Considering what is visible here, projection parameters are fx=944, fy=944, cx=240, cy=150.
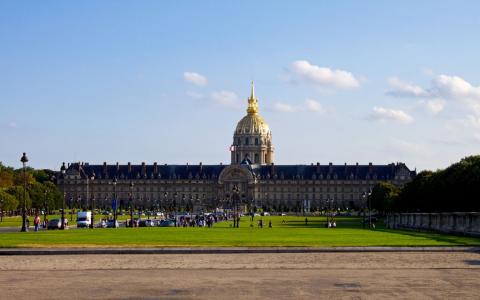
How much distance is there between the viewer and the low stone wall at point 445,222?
4472 centimetres

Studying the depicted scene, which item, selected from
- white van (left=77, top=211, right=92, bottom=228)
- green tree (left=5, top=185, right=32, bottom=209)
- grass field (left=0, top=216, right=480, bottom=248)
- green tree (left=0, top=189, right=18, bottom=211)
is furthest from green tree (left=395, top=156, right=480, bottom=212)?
green tree (left=5, top=185, right=32, bottom=209)

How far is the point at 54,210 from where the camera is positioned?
6142 inches

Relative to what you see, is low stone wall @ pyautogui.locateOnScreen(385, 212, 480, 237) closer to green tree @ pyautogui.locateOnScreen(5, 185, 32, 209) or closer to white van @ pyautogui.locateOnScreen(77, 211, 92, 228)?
white van @ pyautogui.locateOnScreen(77, 211, 92, 228)

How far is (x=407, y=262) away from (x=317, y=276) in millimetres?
4968

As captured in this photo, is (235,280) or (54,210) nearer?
(235,280)

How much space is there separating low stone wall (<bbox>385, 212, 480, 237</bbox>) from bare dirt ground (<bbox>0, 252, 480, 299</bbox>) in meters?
16.2

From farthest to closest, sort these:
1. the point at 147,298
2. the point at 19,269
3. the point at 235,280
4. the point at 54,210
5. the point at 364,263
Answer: the point at 54,210 < the point at 364,263 < the point at 19,269 < the point at 235,280 < the point at 147,298

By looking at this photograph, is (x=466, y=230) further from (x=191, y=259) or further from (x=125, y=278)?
(x=125, y=278)

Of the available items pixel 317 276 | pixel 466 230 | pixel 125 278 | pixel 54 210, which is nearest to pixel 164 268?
pixel 125 278

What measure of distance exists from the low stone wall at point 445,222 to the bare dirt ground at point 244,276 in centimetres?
1619

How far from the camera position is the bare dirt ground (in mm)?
18484

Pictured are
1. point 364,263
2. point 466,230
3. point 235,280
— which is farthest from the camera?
point 466,230

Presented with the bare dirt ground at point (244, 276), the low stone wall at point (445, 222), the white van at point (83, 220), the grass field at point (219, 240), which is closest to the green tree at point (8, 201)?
the white van at point (83, 220)

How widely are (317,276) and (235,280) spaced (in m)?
2.12
